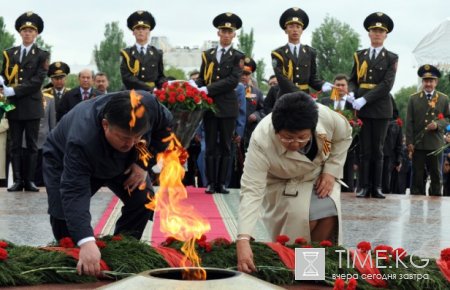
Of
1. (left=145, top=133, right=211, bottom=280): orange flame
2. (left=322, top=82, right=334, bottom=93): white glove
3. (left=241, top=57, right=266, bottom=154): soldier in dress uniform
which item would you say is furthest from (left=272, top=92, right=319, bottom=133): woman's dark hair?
(left=241, top=57, right=266, bottom=154): soldier in dress uniform

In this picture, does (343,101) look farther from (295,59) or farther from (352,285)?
(352,285)

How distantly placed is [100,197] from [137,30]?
2.37 m

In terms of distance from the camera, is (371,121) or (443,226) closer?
(443,226)

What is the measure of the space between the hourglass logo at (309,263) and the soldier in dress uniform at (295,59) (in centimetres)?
562

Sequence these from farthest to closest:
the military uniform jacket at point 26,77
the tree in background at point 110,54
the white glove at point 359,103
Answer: the tree in background at point 110,54, the military uniform jacket at point 26,77, the white glove at point 359,103

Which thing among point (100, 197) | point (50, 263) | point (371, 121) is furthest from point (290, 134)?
point (371, 121)

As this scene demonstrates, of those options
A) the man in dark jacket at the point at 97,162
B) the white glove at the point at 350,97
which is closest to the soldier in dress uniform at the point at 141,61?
the white glove at the point at 350,97

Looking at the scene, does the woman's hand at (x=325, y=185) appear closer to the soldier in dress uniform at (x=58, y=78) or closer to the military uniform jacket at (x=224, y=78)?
the military uniform jacket at (x=224, y=78)

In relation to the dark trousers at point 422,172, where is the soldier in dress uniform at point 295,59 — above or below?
above

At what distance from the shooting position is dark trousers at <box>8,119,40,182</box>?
11109mm

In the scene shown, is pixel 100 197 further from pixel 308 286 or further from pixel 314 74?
pixel 308 286

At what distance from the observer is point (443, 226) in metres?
8.39

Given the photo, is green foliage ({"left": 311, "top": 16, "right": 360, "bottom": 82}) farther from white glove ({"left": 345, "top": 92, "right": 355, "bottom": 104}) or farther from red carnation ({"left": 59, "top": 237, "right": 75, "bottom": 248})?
red carnation ({"left": 59, "top": 237, "right": 75, "bottom": 248})

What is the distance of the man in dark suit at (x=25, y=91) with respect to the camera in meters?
11.0
